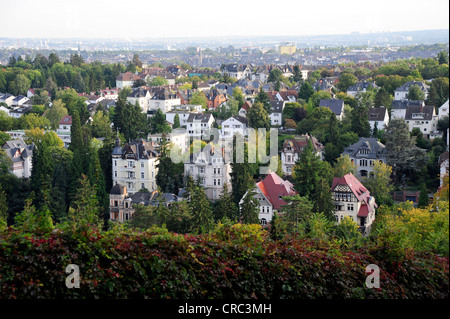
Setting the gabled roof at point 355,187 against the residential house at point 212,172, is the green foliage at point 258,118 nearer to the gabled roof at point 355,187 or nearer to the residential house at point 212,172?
the residential house at point 212,172

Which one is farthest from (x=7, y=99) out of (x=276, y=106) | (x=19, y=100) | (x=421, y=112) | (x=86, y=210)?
(x=86, y=210)

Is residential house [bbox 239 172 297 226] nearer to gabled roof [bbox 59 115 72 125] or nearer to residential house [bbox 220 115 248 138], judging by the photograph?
residential house [bbox 220 115 248 138]

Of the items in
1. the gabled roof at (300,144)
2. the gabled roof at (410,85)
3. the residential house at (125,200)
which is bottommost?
the residential house at (125,200)

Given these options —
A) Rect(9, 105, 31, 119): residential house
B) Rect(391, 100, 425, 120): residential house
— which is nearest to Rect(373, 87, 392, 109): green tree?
Rect(391, 100, 425, 120): residential house

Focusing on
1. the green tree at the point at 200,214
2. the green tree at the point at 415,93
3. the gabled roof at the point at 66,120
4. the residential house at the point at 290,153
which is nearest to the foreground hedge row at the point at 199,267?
the green tree at the point at 200,214
